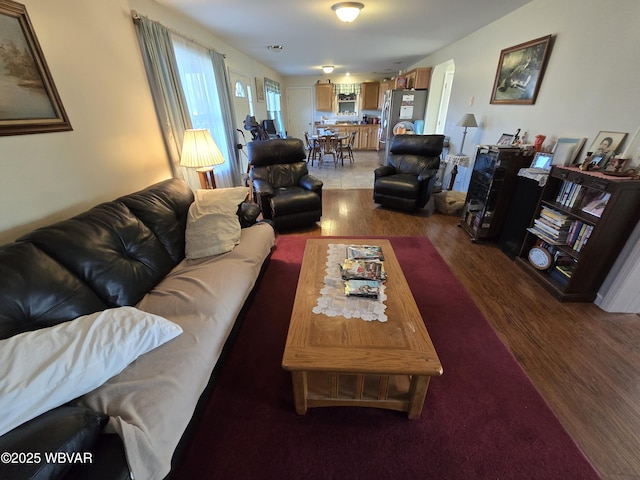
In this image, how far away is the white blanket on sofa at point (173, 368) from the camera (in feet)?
2.66

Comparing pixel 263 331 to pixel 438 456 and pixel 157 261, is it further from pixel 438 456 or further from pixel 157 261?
pixel 438 456

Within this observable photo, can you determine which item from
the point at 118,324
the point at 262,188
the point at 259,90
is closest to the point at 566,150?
the point at 262,188

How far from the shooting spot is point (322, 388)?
1250mm

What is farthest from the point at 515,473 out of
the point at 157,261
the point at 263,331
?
the point at 157,261

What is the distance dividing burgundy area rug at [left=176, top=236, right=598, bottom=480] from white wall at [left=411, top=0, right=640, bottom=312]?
42.2 inches

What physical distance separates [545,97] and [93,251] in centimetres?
364

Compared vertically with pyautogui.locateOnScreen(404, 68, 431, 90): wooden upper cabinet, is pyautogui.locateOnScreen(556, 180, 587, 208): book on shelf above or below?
below

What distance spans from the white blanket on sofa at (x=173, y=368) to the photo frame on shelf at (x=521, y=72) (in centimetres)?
313

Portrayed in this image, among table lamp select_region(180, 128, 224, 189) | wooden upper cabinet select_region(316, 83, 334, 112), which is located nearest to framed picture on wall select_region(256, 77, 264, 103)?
wooden upper cabinet select_region(316, 83, 334, 112)

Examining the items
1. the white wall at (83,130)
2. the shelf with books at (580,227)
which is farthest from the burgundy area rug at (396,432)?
the white wall at (83,130)

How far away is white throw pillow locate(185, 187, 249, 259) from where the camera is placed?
5.82ft

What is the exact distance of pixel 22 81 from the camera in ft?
4.47

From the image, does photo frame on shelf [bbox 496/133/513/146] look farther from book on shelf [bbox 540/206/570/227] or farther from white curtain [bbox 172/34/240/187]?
white curtain [bbox 172/34/240/187]

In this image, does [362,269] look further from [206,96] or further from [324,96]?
[324,96]
